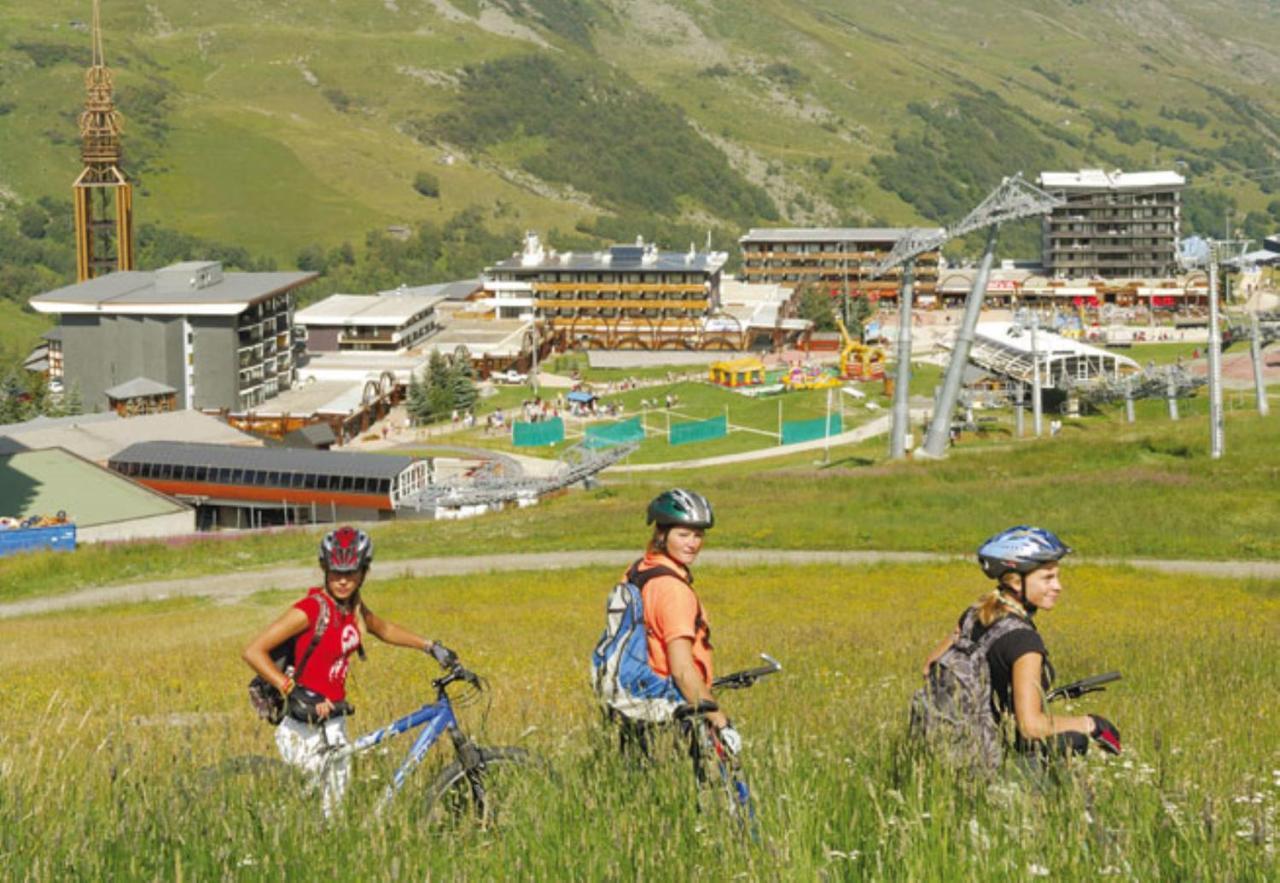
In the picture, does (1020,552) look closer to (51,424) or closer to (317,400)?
(51,424)

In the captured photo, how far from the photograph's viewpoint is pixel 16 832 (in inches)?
285

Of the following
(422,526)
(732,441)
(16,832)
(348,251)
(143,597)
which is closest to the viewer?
(16,832)

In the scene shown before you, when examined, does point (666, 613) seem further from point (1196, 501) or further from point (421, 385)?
point (421, 385)

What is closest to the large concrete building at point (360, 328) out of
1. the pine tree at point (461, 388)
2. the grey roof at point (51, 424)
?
the pine tree at point (461, 388)

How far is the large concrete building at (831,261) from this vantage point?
593 feet

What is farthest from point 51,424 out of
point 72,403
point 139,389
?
point 72,403

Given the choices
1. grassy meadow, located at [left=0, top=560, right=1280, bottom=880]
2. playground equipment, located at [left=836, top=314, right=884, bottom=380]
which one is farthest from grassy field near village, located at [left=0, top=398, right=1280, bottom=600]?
playground equipment, located at [left=836, top=314, right=884, bottom=380]

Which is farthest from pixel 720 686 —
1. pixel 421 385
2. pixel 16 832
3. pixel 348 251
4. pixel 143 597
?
pixel 348 251

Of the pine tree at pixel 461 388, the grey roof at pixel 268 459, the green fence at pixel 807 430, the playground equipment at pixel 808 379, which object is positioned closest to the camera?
the grey roof at pixel 268 459

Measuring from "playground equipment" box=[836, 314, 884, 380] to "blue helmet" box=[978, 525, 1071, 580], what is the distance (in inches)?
4412

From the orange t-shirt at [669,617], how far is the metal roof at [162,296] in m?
103

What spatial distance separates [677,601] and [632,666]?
1.52 ft

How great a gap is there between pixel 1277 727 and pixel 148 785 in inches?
282

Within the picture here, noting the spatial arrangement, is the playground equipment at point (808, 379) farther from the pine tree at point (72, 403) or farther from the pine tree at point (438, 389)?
the pine tree at point (72, 403)
